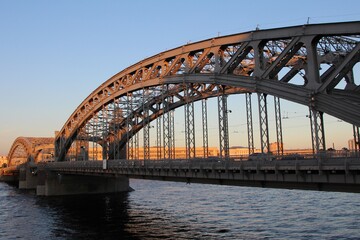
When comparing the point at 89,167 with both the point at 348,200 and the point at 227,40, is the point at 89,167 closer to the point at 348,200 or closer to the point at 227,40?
the point at 227,40

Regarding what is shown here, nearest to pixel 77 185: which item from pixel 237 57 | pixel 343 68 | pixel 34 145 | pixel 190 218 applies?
pixel 190 218

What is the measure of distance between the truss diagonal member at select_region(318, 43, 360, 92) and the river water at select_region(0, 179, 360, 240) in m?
12.0

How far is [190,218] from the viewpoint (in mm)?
45656

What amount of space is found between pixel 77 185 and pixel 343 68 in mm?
62579

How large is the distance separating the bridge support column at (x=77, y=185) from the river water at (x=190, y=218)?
39.1 feet

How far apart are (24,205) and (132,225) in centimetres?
2939

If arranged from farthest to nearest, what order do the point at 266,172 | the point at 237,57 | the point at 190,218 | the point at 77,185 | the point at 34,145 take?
the point at 34,145, the point at 77,185, the point at 190,218, the point at 237,57, the point at 266,172

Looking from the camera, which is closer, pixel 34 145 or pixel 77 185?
pixel 77 185

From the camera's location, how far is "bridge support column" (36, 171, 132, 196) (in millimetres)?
80188

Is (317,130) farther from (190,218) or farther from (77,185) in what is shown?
(77,185)

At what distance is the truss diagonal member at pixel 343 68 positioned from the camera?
28.2m

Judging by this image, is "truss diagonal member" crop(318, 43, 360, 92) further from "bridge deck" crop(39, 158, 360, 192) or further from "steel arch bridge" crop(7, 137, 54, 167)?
"steel arch bridge" crop(7, 137, 54, 167)

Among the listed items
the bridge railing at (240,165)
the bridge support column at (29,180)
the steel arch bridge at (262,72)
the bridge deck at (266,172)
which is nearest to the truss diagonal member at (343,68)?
the steel arch bridge at (262,72)

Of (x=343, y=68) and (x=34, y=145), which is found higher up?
(x=34, y=145)
